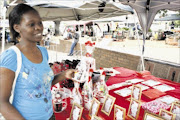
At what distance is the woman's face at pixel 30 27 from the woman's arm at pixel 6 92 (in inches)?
8.9

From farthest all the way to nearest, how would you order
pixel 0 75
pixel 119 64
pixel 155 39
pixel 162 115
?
pixel 155 39 → pixel 119 64 → pixel 162 115 → pixel 0 75

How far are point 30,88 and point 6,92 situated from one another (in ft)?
0.38

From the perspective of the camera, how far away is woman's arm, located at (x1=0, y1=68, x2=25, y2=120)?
2.16ft

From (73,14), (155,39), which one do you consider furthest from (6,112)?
(155,39)

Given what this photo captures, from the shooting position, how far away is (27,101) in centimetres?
77

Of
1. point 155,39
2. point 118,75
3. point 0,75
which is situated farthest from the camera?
point 155,39

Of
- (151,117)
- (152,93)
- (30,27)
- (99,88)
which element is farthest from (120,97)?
(30,27)

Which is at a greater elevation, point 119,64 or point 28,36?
point 28,36

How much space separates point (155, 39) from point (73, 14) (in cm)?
1088

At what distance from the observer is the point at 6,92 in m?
0.67

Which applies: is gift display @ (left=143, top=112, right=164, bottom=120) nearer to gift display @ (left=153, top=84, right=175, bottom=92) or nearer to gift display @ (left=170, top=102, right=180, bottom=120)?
gift display @ (left=170, top=102, right=180, bottom=120)

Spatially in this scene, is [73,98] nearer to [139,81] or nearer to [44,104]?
[44,104]

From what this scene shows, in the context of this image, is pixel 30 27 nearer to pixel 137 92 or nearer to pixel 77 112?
pixel 77 112

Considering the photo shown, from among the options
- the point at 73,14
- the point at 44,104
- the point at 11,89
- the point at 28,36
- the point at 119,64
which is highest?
the point at 73,14
